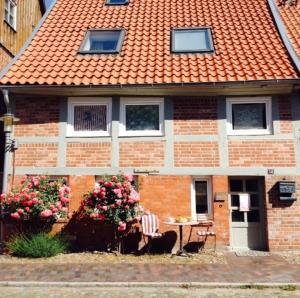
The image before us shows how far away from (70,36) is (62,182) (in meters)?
5.05

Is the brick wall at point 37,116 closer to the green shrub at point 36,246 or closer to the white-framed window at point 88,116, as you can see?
the white-framed window at point 88,116

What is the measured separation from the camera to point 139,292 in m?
6.30

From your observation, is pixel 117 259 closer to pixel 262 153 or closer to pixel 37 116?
pixel 37 116

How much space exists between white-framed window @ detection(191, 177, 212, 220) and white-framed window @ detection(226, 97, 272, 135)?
1.47 metres

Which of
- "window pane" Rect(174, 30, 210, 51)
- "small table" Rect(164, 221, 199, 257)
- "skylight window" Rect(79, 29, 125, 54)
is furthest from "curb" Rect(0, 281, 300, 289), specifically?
"skylight window" Rect(79, 29, 125, 54)

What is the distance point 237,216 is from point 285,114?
9.60 ft

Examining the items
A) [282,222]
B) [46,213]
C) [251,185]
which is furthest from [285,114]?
[46,213]

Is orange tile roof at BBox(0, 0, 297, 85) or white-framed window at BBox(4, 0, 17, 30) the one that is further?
white-framed window at BBox(4, 0, 17, 30)

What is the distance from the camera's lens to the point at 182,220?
29.0ft

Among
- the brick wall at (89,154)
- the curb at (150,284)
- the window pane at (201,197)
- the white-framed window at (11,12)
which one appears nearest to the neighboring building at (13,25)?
the white-framed window at (11,12)

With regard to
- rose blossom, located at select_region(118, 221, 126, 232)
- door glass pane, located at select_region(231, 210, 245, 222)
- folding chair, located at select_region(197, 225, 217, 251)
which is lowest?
folding chair, located at select_region(197, 225, 217, 251)

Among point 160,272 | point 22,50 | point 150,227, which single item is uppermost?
point 22,50

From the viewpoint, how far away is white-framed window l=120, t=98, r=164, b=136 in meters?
9.91

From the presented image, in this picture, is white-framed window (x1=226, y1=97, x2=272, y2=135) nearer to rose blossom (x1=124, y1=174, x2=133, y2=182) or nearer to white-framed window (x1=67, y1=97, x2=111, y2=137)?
rose blossom (x1=124, y1=174, x2=133, y2=182)
